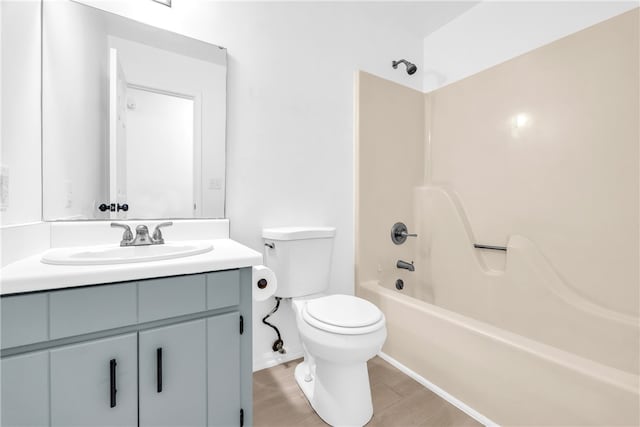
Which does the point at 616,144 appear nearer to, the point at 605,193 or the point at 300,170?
the point at 605,193

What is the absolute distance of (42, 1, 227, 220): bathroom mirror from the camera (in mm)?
1188

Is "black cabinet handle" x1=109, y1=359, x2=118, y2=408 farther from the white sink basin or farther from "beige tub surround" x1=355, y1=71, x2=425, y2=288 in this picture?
"beige tub surround" x1=355, y1=71, x2=425, y2=288

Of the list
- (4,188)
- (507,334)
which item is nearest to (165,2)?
(4,188)

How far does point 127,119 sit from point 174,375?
1100mm

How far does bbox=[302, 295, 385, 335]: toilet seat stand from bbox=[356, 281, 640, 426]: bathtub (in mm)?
412

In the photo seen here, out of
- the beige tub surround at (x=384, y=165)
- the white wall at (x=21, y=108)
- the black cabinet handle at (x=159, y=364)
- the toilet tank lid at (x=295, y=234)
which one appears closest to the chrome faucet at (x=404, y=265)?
the beige tub surround at (x=384, y=165)

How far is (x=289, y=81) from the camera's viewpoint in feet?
5.66

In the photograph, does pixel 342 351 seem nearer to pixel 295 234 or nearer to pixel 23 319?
pixel 295 234

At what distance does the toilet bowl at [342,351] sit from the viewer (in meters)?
1.16

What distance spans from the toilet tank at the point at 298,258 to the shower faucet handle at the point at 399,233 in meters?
0.66

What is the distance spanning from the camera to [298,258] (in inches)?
61.7

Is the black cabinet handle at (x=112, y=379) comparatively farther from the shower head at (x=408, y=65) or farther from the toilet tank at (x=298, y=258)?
the shower head at (x=408, y=65)

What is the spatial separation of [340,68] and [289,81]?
41 cm

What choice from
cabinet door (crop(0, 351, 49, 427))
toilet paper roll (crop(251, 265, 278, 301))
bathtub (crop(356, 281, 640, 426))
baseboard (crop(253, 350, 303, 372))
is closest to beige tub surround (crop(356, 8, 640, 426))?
bathtub (crop(356, 281, 640, 426))
